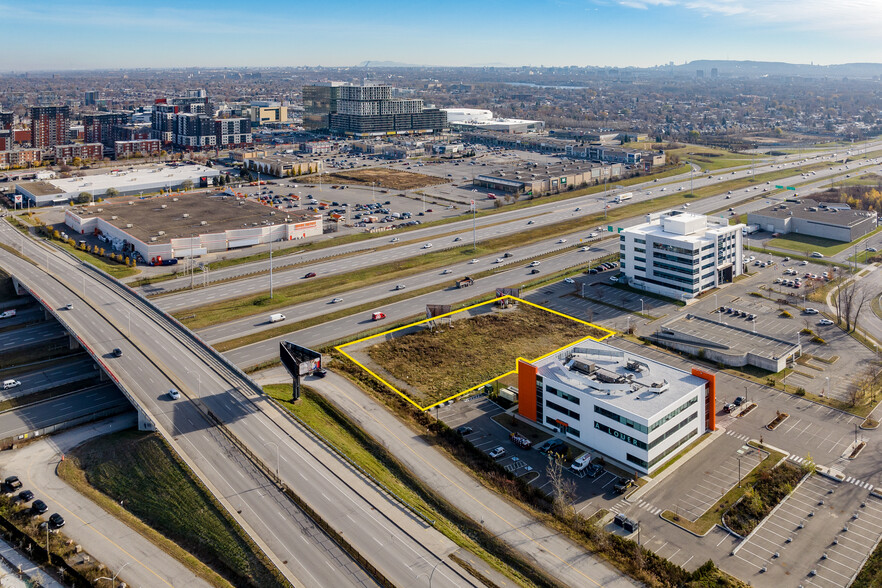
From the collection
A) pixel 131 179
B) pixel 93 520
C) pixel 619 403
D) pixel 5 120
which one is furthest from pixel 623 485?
pixel 5 120

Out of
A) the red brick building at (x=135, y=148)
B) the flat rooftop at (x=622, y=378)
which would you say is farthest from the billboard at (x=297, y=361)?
the red brick building at (x=135, y=148)

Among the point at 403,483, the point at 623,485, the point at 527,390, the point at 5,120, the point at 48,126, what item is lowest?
the point at 623,485

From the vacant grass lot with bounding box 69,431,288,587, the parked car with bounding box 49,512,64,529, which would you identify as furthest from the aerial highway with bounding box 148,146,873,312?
the parked car with bounding box 49,512,64,529

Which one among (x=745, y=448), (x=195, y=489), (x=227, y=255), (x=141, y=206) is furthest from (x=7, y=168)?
(x=745, y=448)

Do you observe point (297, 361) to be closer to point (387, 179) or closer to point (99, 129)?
point (387, 179)

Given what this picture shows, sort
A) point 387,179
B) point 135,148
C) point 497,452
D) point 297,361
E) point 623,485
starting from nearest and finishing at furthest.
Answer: point 623,485 → point 497,452 → point 297,361 → point 387,179 → point 135,148

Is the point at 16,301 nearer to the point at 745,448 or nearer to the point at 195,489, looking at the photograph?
the point at 195,489

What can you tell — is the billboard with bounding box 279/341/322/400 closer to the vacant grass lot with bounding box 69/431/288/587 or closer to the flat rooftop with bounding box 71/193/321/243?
the vacant grass lot with bounding box 69/431/288/587
